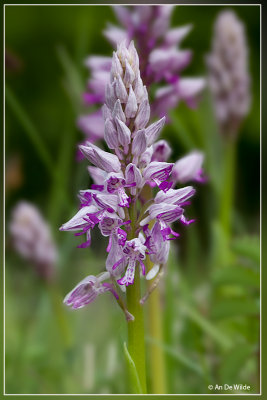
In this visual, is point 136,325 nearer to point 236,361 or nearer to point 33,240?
point 236,361

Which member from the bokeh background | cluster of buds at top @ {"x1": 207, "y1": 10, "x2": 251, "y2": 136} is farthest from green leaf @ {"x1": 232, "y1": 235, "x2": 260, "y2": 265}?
cluster of buds at top @ {"x1": 207, "y1": 10, "x2": 251, "y2": 136}

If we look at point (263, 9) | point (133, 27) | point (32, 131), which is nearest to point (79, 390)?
point (32, 131)

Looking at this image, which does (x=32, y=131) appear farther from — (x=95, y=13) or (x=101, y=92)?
(x=95, y=13)

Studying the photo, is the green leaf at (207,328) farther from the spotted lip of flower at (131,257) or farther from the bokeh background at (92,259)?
the spotted lip of flower at (131,257)

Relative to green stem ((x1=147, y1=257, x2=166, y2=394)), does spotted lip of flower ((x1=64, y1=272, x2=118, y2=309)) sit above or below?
above

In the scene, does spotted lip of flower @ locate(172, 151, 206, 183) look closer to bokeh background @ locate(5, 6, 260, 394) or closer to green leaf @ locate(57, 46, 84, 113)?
bokeh background @ locate(5, 6, 260, 394)

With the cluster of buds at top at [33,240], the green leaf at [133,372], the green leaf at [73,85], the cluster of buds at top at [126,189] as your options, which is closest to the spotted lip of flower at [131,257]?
the cluster of buds at top at [126,189]
